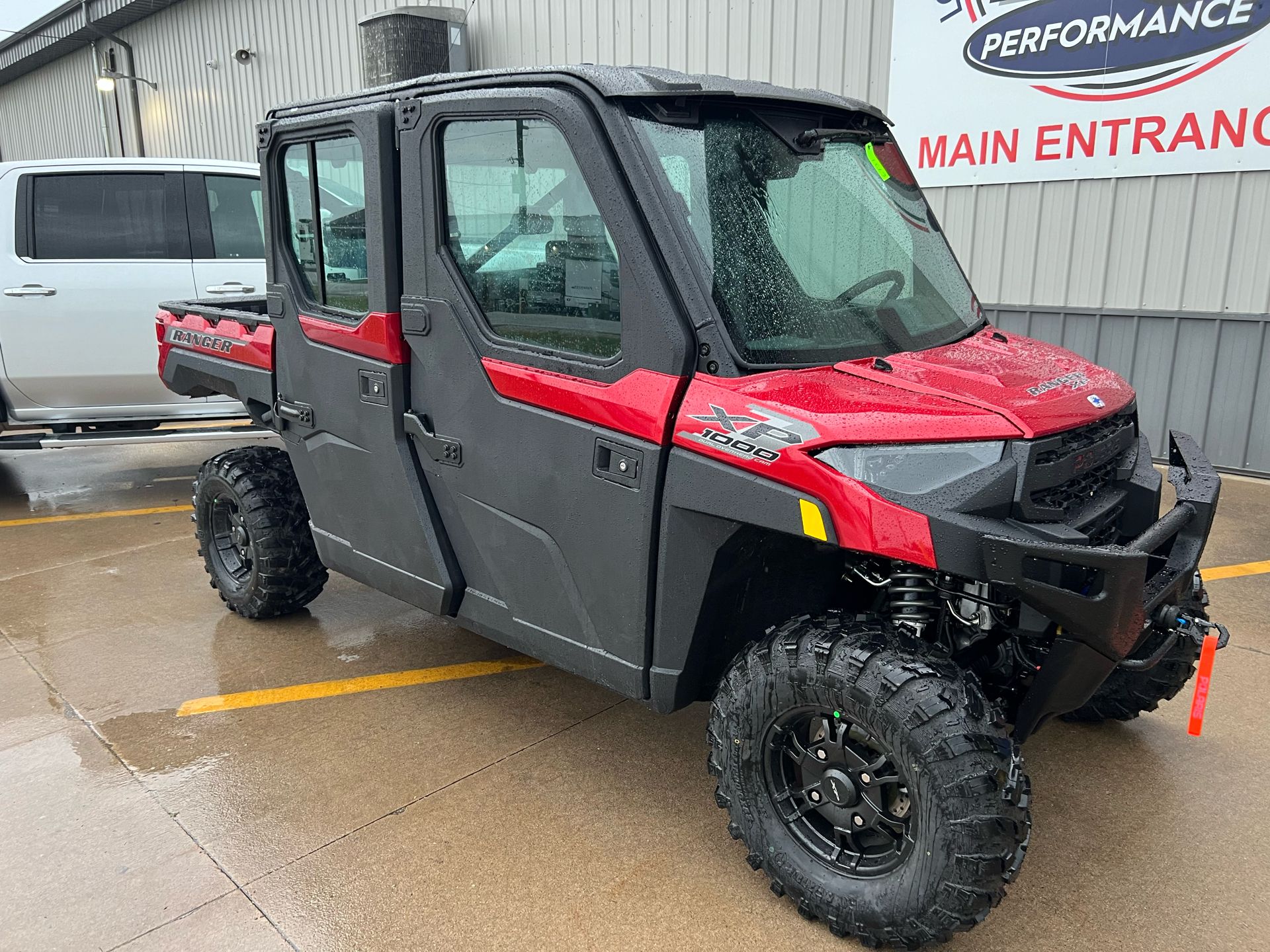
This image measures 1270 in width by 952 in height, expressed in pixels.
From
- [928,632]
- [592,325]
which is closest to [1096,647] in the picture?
[928,632]

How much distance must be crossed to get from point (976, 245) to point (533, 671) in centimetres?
533

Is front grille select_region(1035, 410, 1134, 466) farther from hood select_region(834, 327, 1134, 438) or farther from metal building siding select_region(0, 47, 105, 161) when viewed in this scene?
metal building siding select_region(0, 47, 105, 161)

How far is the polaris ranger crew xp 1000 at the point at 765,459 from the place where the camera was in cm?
228

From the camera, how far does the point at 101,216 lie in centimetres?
639

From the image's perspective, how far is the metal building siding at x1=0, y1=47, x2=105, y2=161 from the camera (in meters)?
19.5

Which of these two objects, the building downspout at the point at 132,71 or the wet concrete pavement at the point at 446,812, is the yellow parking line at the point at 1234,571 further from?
Result: the building downspout at the point at 132,71

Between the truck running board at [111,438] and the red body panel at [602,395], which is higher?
the red body panel at [602,395]

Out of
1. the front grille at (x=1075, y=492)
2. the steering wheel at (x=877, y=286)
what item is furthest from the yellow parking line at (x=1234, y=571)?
the steering wheel at (x=877, y=286)

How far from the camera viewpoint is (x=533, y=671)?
13.4 ft

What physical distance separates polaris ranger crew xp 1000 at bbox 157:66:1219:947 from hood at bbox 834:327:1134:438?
14 mm

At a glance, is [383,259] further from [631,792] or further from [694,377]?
[631,792]

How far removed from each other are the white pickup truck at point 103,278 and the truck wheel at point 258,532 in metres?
1.68

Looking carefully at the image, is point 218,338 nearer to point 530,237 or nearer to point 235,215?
point 530,237

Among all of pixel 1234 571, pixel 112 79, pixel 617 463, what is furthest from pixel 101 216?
pixel 112 79
